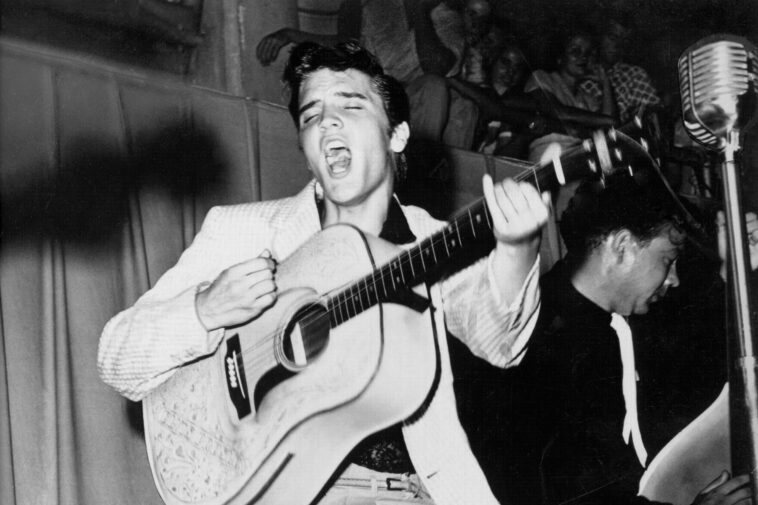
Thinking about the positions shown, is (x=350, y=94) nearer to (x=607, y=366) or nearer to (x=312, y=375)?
(x=312, y=375)

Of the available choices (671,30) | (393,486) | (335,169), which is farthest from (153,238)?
(671,30)

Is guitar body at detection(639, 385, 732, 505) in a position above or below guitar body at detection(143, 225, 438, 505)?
below

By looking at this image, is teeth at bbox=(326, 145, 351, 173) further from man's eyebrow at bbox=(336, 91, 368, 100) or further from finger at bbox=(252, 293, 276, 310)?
finger at bbox=(252, 293, 276, 310)

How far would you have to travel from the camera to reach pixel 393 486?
2.10 meters

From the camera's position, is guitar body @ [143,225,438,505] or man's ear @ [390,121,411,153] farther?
man's ear @ [390,121,411,153]

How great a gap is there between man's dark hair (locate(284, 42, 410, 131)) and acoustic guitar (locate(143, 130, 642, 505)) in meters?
0.41

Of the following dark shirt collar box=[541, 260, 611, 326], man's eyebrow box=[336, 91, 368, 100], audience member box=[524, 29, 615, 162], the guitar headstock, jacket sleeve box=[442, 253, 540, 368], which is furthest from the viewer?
audience member box=[524, 29, 615, 162]

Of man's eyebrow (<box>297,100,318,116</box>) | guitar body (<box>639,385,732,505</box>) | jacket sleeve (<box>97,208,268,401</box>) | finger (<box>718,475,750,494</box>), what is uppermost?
man's eyebrow (<box>297,100,318,116</box>)

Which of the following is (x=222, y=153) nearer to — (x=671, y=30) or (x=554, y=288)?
(x=554, y=288)

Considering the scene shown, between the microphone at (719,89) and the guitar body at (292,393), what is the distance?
0.97 metres

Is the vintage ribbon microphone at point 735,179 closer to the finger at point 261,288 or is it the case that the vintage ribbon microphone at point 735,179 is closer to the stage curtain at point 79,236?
the finger at point 261,288

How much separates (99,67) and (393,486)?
1200mm

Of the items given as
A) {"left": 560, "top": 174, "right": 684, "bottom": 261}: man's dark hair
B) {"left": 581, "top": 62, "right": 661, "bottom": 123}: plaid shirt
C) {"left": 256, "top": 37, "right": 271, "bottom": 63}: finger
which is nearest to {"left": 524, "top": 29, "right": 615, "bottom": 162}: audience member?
{"left": 581, "top": 62, "right": 661, "bottom": 123}: plaid shirt

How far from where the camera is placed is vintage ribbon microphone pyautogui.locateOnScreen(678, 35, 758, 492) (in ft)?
7.84
